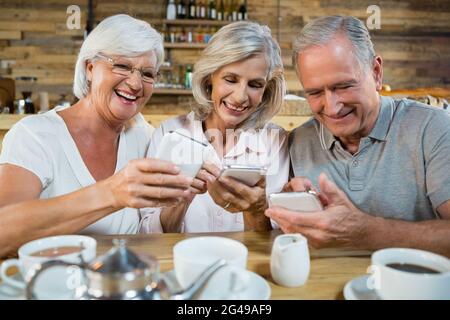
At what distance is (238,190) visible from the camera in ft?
4.16

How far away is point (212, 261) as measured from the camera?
785 millimetres

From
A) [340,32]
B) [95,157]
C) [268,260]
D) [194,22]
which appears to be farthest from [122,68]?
[194,22]

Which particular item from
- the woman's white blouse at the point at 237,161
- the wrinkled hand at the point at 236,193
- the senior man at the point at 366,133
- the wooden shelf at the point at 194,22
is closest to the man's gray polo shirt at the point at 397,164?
the senior man at the point at 366,133

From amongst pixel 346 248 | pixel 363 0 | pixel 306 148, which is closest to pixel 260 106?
pixel 306 148

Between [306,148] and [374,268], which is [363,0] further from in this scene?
[374,268]

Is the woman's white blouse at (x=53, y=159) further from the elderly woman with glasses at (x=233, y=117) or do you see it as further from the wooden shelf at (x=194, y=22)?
the wooden shelf at (x=194, y=22)

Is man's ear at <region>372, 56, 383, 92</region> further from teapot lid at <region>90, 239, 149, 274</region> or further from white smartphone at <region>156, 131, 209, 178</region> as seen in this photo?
teapot lid at <region>90, 239, 149, 274</region>

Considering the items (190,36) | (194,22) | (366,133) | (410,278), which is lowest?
(410,278)

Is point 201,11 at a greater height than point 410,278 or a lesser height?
greater

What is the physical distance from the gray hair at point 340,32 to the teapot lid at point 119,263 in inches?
38.4

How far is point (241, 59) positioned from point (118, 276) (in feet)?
3.77

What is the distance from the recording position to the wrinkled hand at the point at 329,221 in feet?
3.43

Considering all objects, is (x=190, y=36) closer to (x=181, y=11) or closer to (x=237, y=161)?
(x=181, y=11)

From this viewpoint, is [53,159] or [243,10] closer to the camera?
[53,159]
